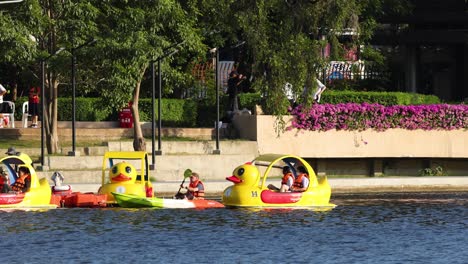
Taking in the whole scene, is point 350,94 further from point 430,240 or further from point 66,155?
point 430,240

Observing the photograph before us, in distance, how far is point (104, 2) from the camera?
56.8 meters

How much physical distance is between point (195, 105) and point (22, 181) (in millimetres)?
Result: 21224

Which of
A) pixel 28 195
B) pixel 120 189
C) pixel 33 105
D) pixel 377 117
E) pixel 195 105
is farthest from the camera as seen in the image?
pixel 195 105

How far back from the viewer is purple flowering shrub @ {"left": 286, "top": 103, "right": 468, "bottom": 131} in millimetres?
61969

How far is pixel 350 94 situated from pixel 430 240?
26293 millimetres

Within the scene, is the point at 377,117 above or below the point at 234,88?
below

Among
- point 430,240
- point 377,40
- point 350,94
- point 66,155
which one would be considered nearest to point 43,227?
point 430,240

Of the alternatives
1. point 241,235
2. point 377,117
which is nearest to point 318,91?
point 377,117

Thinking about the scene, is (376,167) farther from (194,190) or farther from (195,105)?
(194,190)

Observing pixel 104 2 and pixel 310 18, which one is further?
pixel 310 18

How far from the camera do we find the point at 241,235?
39.6 m

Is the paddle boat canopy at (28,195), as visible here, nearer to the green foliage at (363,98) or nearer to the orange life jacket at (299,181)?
the orange life jacket at (299,181)

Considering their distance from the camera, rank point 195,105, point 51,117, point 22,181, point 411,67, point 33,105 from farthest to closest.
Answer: point 411,67, point 195,105, point 33,105, point 51,117, point 22,181

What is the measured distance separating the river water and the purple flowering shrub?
1241 cm
